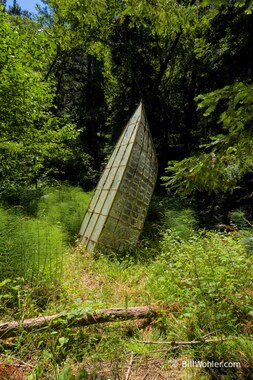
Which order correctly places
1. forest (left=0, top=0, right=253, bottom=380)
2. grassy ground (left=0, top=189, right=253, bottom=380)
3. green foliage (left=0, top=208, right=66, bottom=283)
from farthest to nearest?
1. green foliage (left=0, top=208, right=66, bottom=283)
2. forest (left=0, top=0, right=253, bottom=380)
3. grassy ground (left=0, top=189, right=253, bottom=380)

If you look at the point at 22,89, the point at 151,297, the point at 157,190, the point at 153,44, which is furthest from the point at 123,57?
the point at 151,297

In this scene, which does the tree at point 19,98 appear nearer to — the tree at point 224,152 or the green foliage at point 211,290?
the tree at point 224,152

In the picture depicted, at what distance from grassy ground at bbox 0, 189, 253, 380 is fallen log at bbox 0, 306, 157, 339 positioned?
0.04 m

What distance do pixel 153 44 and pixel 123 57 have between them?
4.36 ft

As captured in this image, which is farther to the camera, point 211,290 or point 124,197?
point 124,197

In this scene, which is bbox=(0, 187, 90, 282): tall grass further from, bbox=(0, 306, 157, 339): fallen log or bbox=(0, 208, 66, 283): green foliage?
bbox=(0, 306, 157, 339): fallen log

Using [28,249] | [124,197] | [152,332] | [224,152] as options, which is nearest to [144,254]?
[124,197]

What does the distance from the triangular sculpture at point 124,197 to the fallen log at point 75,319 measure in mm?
1857

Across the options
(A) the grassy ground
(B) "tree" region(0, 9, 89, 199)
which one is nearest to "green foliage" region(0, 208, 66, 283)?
(A) the grassy ground

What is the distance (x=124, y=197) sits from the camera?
4234mm

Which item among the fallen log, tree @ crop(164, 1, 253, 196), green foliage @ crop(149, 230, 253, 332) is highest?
tree @ crop(164, 1, 253, 196)

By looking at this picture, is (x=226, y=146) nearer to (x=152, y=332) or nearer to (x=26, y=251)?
(x=152, y=332)

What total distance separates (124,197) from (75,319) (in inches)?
99.7

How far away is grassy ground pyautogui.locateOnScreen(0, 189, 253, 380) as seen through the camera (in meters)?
1.58
